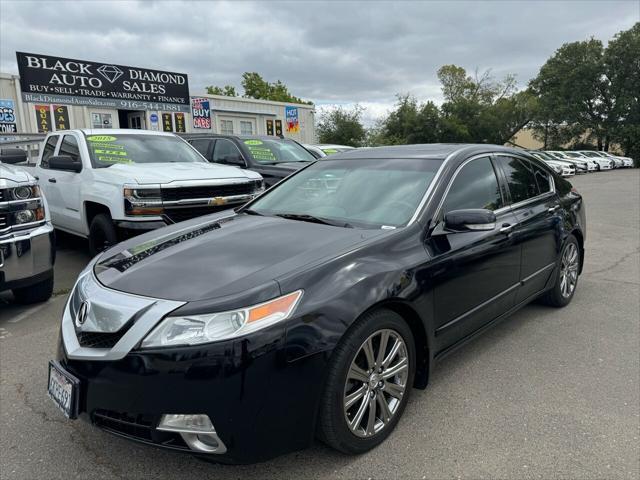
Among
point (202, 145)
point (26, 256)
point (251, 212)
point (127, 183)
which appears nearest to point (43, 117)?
point (202, 145)

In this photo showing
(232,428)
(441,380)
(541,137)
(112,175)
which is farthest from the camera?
(541,137)

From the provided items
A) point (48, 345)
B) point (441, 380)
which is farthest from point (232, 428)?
point (48, 345)

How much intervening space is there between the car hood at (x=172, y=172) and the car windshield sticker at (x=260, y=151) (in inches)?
84.7

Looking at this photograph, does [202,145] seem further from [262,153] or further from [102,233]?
[102,233]

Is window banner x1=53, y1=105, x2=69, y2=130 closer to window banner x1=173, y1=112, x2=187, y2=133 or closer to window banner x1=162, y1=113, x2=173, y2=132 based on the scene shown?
window banner x1=162, y1=113, x2=173, y2=132

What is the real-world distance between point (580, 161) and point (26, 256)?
37.4 metres

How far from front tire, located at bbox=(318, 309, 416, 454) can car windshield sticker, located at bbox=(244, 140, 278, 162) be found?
22.3ft

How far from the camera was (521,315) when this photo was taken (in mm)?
4629

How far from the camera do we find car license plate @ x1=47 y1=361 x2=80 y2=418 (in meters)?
2.27

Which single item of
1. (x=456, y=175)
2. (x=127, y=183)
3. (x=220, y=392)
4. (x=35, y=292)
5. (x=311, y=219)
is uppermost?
(x=456, y=175)

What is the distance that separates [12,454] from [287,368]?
1647 millimetres

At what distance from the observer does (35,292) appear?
4.95 meters

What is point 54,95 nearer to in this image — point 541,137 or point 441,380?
point 441,380

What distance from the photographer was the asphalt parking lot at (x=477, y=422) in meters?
2.47
